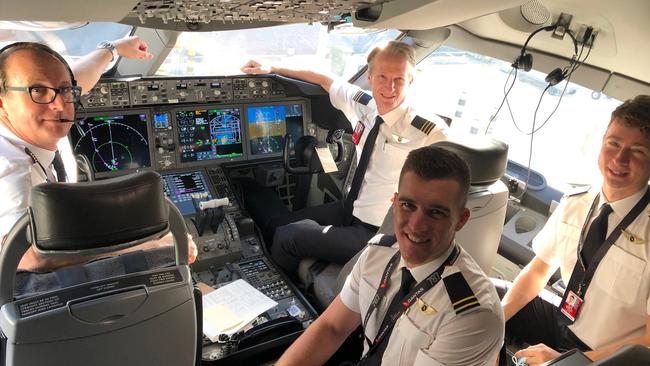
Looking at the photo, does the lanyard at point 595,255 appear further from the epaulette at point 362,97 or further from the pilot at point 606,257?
the epaulette at point 362,97

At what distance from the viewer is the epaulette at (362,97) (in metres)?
2.60

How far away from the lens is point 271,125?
304 centimetres

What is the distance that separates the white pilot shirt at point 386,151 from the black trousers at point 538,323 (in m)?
0.72

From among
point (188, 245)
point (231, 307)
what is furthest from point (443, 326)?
point (231, 307)

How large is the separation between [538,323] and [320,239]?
1055 mm

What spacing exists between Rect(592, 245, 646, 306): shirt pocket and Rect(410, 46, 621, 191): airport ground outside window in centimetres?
109

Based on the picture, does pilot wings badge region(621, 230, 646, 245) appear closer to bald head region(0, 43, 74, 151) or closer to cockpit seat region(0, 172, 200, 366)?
cockpit seat region(0, 172, 200, 366)

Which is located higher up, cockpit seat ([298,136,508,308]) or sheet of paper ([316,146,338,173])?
cockpit seat ([298,136,508,308])

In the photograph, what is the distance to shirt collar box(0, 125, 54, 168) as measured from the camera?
147cm

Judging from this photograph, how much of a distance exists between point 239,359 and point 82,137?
5.03 ft

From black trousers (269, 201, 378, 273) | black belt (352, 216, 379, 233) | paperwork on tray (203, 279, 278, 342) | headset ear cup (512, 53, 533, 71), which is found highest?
headset ear cup (512, 53, 533, 71)

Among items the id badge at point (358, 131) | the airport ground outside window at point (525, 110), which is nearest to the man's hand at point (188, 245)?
the id badge at point (358, 131)

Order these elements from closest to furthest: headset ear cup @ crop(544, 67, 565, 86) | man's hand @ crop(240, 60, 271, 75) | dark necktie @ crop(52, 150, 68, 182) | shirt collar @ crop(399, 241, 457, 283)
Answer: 1. shirt collar @ crop(399, 241, 457, 283)
2. dark necktie @ crop(52, 150, 68, 182)
3. headset ear cup @ crop(544, 67, 565, 86)
4. man's hand @ crop(240, 60, 271, 75)

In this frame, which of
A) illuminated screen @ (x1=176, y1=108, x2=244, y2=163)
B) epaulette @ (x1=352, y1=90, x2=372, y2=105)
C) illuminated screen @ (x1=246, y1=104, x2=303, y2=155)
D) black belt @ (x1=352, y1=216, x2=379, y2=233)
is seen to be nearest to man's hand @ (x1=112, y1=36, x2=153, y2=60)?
illuminated screen @ (x1=176, y1=108, x2=244, y2=163)
